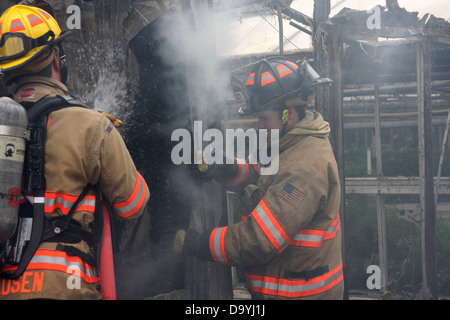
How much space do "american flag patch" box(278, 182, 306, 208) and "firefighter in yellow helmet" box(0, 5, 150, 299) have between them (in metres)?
0.95

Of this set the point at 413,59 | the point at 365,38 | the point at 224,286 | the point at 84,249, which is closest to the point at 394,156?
the point at 413,59

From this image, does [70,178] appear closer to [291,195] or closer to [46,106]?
[46,106]

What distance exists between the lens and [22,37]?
1.87 meters

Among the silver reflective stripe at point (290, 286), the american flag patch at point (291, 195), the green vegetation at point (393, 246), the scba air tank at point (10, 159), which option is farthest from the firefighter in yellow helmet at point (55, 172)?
the green vegetation at point (393, 246)

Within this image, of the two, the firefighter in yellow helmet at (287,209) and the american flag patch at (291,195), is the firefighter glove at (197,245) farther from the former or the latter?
the american flag patch at (291,195)

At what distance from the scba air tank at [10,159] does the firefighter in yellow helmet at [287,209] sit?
1227 millimetres

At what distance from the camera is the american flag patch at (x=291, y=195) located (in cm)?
245

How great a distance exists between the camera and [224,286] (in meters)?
3.19

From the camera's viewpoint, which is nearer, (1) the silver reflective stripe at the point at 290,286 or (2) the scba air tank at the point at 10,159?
(2) the scba air tank at the point at 10,159

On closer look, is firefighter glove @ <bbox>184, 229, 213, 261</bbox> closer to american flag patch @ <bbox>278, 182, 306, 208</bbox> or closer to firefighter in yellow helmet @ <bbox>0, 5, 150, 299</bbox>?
american flag patch @ <bbox>278, 182, 306, 208</bbox>

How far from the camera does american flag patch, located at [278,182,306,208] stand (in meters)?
2.45

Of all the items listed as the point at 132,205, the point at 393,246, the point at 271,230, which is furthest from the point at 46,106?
the point at 393,246

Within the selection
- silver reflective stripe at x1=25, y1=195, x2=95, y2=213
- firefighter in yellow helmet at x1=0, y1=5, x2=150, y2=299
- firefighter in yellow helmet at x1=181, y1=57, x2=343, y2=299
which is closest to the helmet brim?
firefighter in yellow helmet at x1=0, y1=5, x2=150, y2=299

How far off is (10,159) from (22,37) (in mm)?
601
